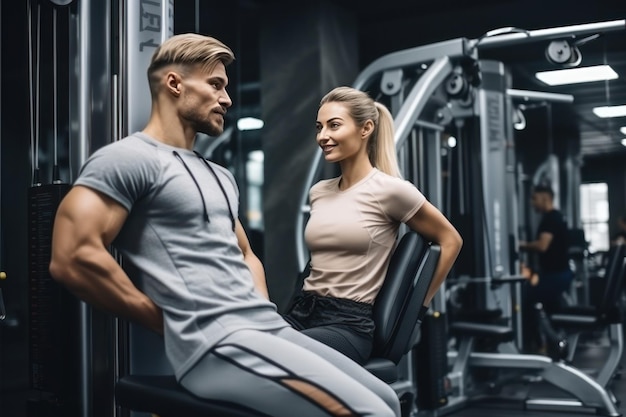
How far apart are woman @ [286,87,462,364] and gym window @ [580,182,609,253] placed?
3.83 metres

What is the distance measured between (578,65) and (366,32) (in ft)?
5.89

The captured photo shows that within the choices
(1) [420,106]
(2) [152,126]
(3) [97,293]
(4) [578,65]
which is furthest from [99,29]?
(4) [578,65]

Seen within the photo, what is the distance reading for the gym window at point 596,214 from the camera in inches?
221

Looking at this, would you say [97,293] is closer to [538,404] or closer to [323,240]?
[323,240]

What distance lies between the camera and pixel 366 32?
550 cm

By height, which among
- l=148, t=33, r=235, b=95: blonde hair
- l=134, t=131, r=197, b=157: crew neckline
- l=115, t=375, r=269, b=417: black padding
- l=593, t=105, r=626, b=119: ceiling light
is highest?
l=593, t=105, r=626, b=119: ceiling light

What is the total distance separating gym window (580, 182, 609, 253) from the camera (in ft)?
18.5

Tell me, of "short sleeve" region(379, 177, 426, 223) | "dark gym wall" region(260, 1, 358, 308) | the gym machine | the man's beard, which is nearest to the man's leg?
the man's beard

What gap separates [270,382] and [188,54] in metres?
0.64

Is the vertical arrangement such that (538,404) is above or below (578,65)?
below

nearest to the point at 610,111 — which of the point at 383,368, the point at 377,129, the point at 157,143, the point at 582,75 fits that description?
the point at 582,75

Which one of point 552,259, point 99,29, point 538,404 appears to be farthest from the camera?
point 552,259

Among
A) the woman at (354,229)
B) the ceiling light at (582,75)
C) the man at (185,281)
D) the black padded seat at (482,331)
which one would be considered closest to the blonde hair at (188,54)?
the man at (185,281)

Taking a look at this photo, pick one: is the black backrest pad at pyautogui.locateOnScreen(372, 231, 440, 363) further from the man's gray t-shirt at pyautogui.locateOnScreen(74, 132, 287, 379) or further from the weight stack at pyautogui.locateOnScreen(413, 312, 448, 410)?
the weight stack at pyautogui.locateOnScreen(413, 312, 448, 410)
